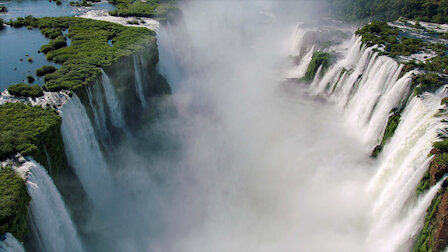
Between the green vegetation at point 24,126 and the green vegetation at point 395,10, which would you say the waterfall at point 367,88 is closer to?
the green vegetation at point 395,10

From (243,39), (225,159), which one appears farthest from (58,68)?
(243,39)

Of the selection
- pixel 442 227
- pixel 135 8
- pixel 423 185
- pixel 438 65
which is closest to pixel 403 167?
pixel 423 185

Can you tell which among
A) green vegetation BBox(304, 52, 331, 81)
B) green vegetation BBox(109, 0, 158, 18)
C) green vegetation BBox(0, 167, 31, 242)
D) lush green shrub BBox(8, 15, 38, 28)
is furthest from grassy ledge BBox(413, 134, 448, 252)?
lush green shrub BBox(8, 15, 38, 28)

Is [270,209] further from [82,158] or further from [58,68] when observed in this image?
[58,68]

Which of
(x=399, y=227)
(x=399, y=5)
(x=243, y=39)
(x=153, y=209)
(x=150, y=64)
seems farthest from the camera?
(x=243, y=39)

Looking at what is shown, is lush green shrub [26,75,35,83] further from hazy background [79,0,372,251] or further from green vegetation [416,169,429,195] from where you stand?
green vegetation [416,169,429,195]

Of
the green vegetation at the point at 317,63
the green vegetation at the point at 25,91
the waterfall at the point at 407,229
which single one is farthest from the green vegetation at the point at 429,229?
the green vegetation at the point at 25,91
